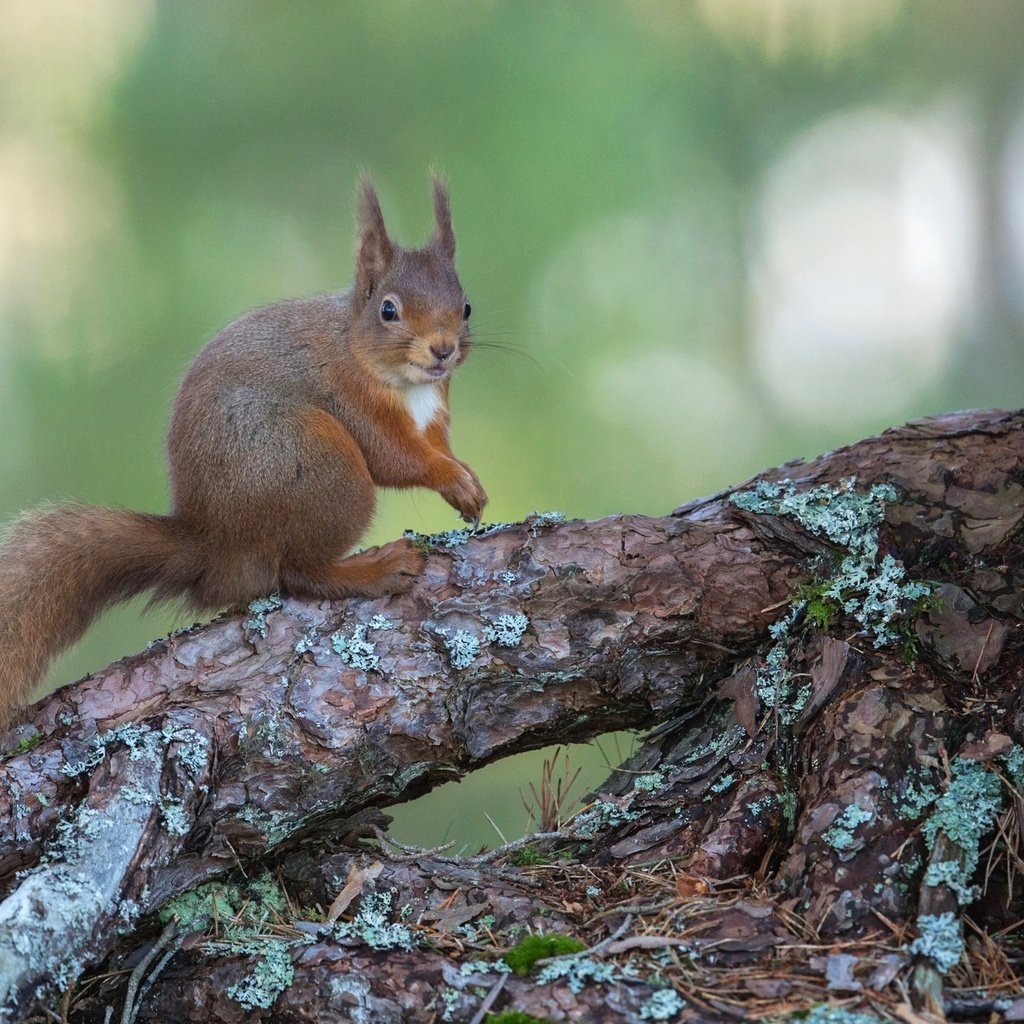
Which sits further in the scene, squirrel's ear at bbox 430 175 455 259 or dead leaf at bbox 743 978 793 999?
squirrel's ear at bbox 430 175 455 259

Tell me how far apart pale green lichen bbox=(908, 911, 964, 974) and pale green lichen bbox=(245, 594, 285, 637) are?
1.39m

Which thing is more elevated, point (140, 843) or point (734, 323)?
point (734, 323)

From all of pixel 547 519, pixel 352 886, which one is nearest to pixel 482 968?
pixel 352 886

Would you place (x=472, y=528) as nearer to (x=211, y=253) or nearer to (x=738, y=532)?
(x=738, y=532)

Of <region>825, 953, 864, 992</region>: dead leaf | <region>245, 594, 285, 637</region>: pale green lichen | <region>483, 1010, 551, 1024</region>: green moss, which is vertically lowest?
<region>483, 1010, 551, 1024</region>: green moss

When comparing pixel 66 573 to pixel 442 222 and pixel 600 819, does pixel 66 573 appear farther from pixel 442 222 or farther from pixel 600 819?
pixel 442 222

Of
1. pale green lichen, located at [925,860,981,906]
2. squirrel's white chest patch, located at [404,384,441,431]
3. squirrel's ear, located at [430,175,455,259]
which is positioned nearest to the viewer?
pale green lichen, located at [925,860,981,906]

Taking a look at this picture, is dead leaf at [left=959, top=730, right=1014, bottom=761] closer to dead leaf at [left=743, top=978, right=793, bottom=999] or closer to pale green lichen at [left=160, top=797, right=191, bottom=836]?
dead leaf at [left=743, top=978, right=793, bottom=999]

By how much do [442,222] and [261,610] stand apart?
1345 millimetres

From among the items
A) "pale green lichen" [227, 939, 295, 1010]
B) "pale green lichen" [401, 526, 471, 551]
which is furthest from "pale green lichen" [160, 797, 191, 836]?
"pale green lichen" [401, 526, 471, 551]

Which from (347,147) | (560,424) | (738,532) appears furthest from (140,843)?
(347,147)

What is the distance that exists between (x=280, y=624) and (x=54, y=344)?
257cm

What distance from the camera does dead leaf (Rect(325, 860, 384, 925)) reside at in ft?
6.73

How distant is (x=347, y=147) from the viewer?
4398 mm
